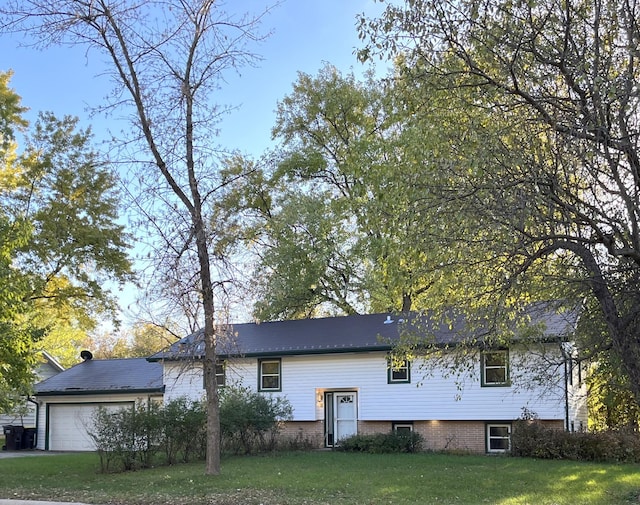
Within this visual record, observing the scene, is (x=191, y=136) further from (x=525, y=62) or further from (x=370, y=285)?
(x=370, y=285)

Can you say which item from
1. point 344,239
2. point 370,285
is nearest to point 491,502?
point 370,285

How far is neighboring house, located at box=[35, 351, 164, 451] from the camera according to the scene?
27.0m

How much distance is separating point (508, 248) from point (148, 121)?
29.5 feet

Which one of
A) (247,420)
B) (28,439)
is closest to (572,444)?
(247,420)

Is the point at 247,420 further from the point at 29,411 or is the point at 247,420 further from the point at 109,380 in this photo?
the point at 29,411

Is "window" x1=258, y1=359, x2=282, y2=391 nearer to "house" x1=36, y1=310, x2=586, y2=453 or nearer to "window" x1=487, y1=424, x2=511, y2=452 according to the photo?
"house" x1=36, y1=310, x2=586, y2=453

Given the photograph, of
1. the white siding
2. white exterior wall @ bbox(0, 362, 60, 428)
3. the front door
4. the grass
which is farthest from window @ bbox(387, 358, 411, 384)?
white exterior wall @ bbox(0, 362, 60, 428)

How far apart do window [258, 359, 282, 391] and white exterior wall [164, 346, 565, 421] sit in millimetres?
202

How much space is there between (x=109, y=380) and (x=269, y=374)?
7.69 m

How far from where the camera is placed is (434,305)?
12609 millimetres

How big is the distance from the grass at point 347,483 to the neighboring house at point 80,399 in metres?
8.03

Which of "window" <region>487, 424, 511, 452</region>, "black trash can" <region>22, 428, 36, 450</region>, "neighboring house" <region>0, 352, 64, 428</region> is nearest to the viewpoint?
"window" <region>487, 424, 511, 452</region>

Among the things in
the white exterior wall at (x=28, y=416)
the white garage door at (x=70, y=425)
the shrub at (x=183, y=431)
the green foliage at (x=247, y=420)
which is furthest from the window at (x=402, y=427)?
the white exterior wall at (x=28, y=416)

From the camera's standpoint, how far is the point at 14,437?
27484 mm
